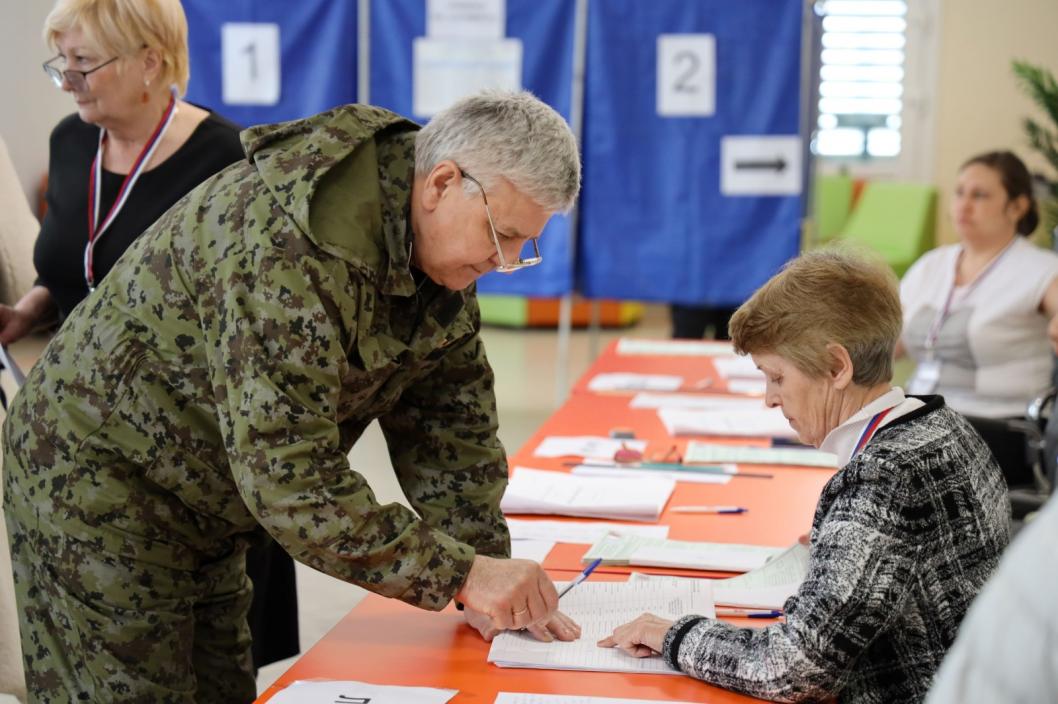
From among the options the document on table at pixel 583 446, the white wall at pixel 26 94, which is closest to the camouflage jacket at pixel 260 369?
the document on table at pixel 583 446

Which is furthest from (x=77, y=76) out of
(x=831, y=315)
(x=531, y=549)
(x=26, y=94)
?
(x=831, y=315)

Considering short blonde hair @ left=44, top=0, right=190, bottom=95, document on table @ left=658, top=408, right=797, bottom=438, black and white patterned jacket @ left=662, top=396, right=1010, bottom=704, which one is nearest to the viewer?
black and white patterned jacket @ left=662, top=396, right=1010, bottom=704

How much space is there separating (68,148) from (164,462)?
1052mm

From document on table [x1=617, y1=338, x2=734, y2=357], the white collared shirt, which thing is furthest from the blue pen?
document on table [x1=617, y1=338, x2=734, y2=357]

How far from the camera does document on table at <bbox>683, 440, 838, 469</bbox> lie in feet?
8.77

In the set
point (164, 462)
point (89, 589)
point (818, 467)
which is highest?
point (164, 462)

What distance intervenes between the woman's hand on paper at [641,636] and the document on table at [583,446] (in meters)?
1.11

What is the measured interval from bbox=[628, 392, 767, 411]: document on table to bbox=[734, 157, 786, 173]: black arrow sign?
1.87 metres

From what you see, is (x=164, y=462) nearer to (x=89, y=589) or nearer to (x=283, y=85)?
(x=89, y=589)

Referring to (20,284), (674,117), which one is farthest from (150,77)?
(674,117)

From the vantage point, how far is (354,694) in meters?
1.43

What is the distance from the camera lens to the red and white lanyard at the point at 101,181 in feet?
7.15

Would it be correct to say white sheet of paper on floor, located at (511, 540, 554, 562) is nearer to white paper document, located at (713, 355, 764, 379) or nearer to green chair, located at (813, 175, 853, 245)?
white paper document, located at (713, 355, 764, 379)

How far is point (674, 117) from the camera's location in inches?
201
